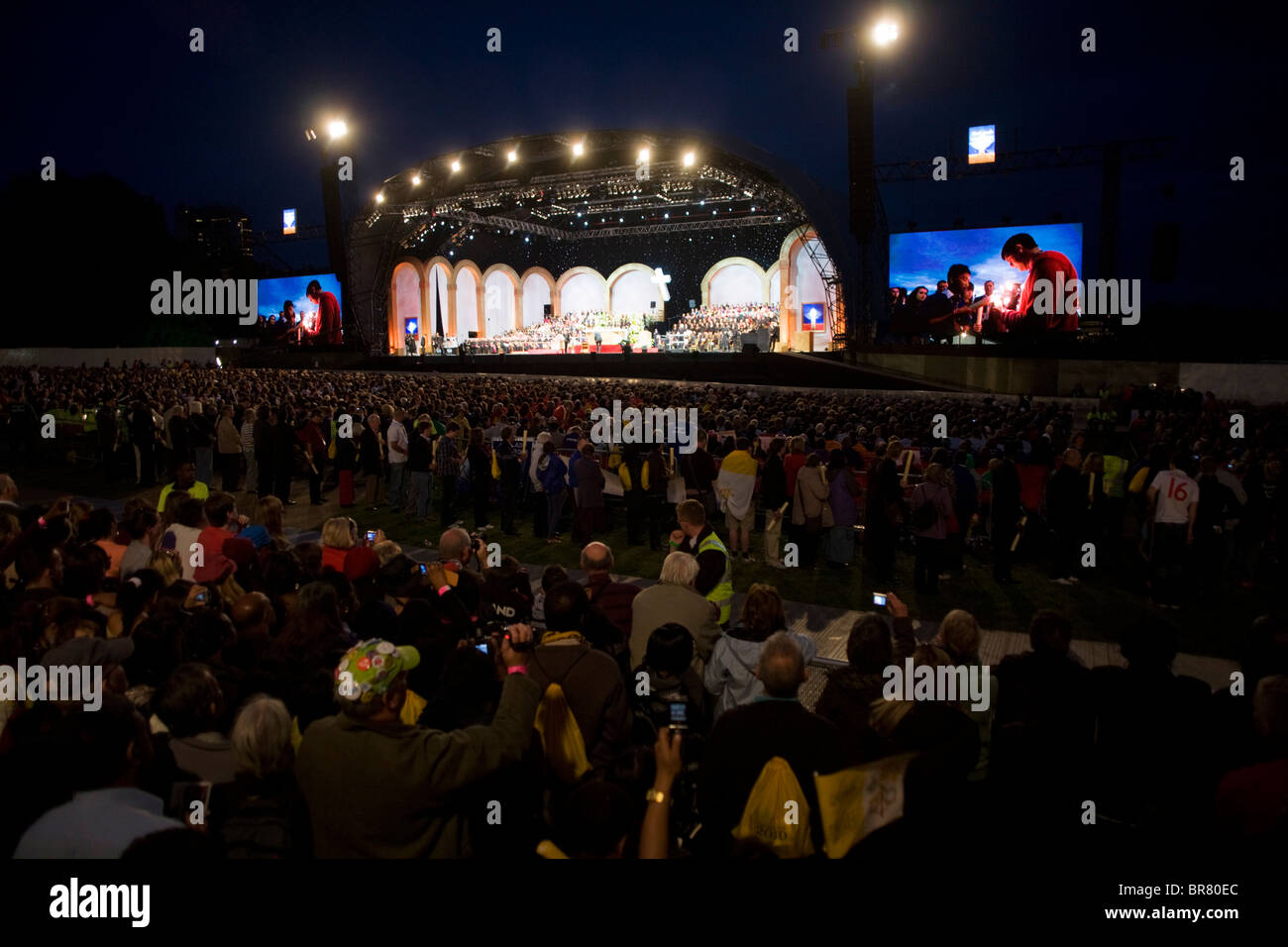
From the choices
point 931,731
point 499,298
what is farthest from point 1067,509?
point 499,298

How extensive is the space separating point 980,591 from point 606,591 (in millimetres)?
5279

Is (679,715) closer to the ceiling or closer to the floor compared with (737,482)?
closer to the floor

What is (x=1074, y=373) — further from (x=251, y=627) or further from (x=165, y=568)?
(x=251, y=627)

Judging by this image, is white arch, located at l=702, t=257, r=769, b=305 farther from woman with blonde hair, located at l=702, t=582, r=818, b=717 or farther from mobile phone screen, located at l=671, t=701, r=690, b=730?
mobile phone screen, located at l=671, t=701, r=690, b=730

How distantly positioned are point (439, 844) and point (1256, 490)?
8761 millimetres

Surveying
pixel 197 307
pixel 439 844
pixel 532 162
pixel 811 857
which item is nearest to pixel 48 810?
pixel 439 844

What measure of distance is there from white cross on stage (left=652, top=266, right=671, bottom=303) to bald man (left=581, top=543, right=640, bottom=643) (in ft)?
117

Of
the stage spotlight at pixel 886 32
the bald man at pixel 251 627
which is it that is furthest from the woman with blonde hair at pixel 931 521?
the stage spotlight at pixel 886 32

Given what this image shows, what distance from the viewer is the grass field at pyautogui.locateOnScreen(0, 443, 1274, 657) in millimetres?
7211

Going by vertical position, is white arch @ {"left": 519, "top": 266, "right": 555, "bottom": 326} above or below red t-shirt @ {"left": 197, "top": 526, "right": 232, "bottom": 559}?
above

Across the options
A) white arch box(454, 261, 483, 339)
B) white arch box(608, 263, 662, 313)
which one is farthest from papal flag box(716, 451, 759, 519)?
white arch box(454, 261, 483, 339)

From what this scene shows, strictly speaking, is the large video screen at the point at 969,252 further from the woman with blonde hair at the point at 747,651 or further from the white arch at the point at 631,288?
the woman with blonde hair at the point at 747,651

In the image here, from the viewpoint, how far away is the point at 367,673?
2461 mm
